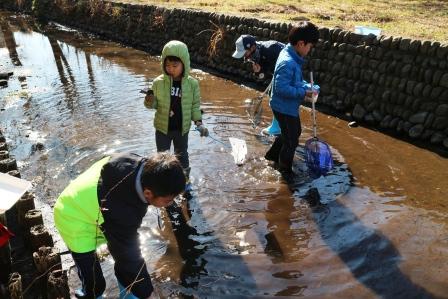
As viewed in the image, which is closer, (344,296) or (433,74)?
(344,296)

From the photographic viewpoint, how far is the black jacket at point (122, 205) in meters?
2.58

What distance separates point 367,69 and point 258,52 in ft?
8.04

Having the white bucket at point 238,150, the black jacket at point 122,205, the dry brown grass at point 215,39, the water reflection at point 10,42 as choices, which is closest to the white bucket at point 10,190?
the black jacket at point 122,205

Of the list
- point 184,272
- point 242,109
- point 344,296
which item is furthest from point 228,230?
point 242,109

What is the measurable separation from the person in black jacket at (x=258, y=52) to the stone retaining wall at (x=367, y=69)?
2.16 meters

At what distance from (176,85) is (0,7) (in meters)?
23.1

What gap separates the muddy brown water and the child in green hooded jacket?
0.79 metres

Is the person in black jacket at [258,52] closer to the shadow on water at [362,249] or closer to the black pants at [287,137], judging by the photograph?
the black pants at [287,137]

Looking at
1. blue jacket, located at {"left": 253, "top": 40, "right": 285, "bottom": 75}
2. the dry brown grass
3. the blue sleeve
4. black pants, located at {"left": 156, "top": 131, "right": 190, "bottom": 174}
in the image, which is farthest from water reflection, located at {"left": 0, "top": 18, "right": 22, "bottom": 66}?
the blue sleeve

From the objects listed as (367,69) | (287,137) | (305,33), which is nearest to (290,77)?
(305,33)

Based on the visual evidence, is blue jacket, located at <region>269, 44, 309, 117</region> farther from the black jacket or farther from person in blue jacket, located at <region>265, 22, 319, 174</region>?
the black jacket

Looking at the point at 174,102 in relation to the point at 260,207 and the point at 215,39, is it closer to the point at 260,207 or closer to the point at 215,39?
the point at 260,207

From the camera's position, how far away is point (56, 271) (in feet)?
10.1

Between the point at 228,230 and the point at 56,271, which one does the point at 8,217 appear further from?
the point at 228,230
